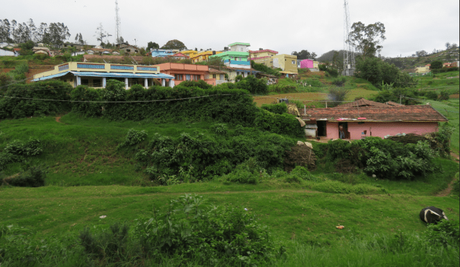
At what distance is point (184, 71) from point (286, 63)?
25.8 metres

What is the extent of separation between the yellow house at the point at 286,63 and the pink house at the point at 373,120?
29.9 m

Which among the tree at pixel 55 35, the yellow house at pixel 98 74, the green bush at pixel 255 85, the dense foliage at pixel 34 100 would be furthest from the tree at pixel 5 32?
the green bush at pixel 255 85

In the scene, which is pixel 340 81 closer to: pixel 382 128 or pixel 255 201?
pixel 382 128

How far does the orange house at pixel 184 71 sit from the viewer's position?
104 feet

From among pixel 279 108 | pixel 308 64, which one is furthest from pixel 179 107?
pixel 308 64

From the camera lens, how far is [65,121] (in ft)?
63.1

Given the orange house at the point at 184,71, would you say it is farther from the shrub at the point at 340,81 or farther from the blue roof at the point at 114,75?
the shrub at the point at 340,81

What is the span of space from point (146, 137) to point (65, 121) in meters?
7.62

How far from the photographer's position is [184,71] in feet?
108

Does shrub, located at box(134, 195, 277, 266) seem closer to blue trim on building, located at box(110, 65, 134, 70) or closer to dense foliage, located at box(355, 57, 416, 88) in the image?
blue trim on building, located at box(110, 65, 134, 70)

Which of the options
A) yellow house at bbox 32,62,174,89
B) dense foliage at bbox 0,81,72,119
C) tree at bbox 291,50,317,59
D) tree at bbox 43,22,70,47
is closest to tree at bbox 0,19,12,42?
tree at bbox 43,22,70,47

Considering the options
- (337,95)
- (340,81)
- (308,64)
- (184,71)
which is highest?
(308,64)

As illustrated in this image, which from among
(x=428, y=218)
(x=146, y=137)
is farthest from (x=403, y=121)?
(x=146, y=137)

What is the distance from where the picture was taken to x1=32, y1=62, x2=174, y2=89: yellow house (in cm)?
2425
